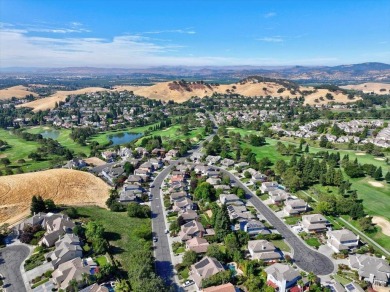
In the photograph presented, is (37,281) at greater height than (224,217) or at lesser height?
lesser

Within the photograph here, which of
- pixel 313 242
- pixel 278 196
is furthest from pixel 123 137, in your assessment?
pixel 313 242

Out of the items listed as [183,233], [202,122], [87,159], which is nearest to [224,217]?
[183,233]

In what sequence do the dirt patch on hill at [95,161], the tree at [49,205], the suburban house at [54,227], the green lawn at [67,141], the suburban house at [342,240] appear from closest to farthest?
the suburban house at [342,240] → the suburban house at [54,227] → the tree at [49,205] → the dirt patch on hill at [95,161] → the green lawn at [67,141]

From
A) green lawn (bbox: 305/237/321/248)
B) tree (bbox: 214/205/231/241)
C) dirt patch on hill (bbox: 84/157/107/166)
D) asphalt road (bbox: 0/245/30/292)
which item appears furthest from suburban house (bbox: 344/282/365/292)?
dirt patch on hill (bbox: 84/157/107/166)

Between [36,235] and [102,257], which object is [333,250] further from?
[36,235]

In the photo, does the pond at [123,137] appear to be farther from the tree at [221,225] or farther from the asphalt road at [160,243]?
the tree at [221,225]

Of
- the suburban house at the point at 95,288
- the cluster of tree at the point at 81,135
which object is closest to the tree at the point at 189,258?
the suburban house at the point at 95,288

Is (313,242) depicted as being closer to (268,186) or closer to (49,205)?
(268,186)
